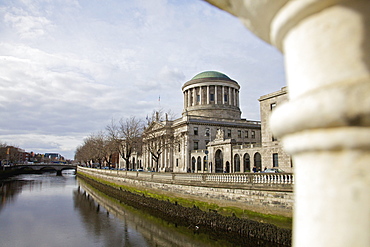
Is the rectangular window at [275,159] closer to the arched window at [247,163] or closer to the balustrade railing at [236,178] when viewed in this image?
the arched window at [247,163]

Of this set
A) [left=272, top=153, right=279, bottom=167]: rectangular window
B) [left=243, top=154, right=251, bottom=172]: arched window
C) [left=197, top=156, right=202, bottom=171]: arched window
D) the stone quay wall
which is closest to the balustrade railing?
the stone quay wall

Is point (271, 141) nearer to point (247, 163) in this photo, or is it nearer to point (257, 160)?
point (257, 160)

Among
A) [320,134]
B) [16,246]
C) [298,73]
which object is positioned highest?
[298,73]

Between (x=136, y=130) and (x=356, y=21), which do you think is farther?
(x=136, y=130)

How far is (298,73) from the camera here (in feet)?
4.17

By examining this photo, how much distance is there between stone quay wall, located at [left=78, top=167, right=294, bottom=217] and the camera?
15.0m

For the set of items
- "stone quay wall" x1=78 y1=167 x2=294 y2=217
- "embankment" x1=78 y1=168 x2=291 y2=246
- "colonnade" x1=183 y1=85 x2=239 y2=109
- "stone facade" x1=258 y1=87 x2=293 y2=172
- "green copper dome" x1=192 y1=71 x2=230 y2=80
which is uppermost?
"green copper dome" x1=192 y1=71 x2=230 y2=80

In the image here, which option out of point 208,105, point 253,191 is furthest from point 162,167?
point 253,191

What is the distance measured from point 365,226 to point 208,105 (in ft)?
224

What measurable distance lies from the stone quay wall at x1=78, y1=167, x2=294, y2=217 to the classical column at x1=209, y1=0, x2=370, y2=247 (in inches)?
572

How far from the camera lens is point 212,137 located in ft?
190

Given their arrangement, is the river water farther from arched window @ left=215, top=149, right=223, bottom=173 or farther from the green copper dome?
the green copper dome

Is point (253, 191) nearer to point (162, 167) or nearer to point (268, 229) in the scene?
point (268, 229)

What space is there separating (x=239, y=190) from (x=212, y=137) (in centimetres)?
4024
